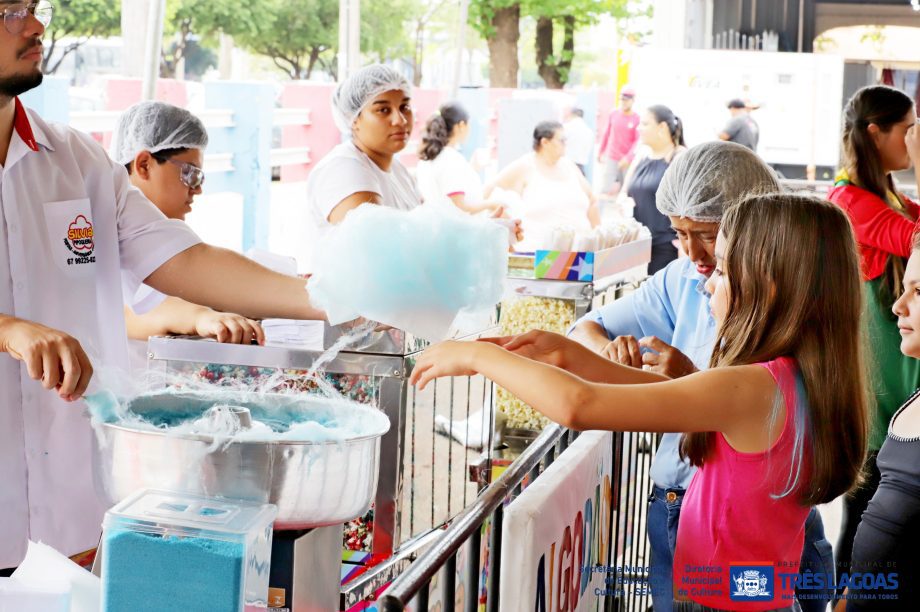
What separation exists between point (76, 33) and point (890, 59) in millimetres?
12572

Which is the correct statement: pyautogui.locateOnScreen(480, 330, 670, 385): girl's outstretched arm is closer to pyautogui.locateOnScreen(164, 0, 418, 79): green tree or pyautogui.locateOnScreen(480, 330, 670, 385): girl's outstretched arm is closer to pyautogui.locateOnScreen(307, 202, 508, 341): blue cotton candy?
pyautogui.locateOnScreen(307, 202, 508, 341): blue cotton candy

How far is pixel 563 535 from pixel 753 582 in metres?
0.37

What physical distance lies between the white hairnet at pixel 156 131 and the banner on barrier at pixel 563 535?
49.5 inches

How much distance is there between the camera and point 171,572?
41.7 inches

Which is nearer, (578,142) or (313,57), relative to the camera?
(578,142)

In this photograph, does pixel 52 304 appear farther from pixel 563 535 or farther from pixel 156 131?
pixel 563 535

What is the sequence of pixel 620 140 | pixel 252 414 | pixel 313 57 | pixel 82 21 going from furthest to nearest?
pixel 313 57, pixel 82 21, pixel 620 140, pixel 252 414

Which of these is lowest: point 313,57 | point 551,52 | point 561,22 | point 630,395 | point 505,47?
point 630,395

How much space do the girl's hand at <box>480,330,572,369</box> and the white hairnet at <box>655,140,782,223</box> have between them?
47 cm

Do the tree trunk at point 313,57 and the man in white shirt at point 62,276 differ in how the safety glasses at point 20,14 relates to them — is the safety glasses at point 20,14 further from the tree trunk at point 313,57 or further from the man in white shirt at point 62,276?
the tree trunk at point 313,57

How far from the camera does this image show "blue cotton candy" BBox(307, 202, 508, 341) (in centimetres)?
146

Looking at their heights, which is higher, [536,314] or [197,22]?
[197,22]

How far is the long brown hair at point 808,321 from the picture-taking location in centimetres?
172

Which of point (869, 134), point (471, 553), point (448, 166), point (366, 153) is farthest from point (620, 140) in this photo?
point (471, 553)
